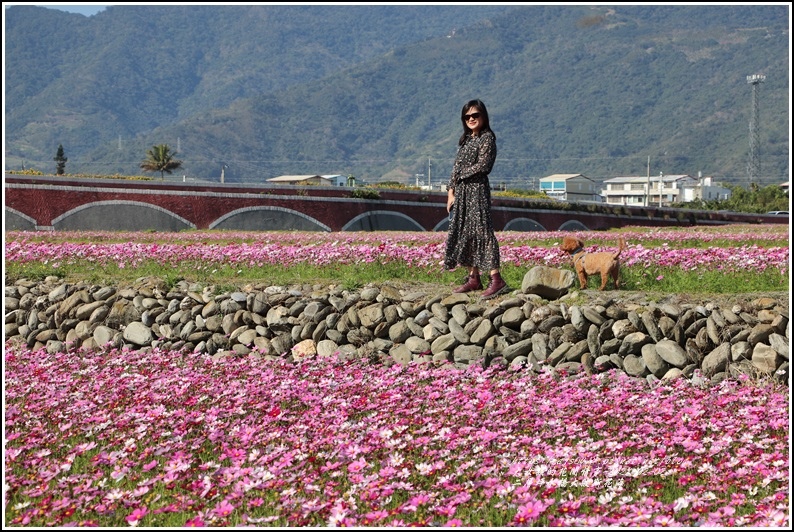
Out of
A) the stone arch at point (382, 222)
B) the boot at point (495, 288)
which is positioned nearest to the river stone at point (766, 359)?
the boot at point (495, 288)

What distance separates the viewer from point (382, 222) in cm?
4325

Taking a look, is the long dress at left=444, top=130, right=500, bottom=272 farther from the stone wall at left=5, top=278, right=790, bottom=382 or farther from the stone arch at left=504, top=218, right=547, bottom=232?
the stone arch at left=504, top=218, right=547, bottom=232

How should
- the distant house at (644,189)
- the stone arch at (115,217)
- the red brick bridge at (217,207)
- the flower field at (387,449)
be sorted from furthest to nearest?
1. the distant house at (644,189)
2. the stone arch at (115,217)
3. the red brick bridge at (217,207)
4. the flower field at (387,449)

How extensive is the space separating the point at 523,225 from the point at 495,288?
38.1 meters

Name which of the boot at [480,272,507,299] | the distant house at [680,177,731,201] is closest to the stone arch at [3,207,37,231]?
the boot at [480,272,507,299]

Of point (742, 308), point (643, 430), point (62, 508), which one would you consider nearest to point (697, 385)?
point (742, 308)

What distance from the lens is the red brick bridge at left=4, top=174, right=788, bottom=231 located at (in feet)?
120

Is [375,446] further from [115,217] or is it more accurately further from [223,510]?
[115,217]

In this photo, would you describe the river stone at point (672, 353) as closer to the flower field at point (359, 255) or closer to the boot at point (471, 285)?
the boot at point (471, 285)

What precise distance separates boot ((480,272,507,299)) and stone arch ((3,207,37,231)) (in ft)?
100

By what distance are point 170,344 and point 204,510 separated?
5.72 metres

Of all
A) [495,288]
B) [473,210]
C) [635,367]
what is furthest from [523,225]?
[635,367]

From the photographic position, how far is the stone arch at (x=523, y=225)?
4684 cm

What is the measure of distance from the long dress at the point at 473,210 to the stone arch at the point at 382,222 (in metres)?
30.9
